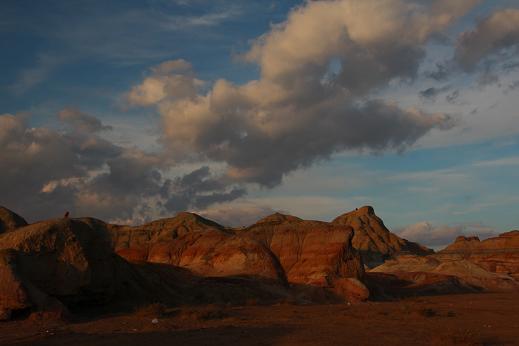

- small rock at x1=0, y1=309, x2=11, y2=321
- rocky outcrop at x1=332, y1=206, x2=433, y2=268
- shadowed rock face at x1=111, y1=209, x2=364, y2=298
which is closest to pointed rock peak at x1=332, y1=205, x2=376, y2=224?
rocky outcrop at x1=332, y1=206, x2=433, y2=268

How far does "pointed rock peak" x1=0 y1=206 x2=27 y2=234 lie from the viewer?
3654 cm

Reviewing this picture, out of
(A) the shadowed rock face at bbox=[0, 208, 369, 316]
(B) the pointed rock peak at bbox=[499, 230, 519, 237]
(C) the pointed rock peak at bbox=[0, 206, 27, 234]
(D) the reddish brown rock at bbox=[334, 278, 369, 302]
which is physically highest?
(B) the pointed rock peak at bbox=[499, 230, 519, 237]

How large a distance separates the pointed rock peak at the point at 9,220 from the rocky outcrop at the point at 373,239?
82551 mm

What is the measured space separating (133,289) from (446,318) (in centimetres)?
1344

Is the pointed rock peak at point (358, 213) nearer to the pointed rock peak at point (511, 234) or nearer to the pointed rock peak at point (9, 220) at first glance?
Answer: the pointed rock peak at point (511, 234)

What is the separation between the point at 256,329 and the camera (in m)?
17.1

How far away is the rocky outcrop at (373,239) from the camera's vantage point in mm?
119381

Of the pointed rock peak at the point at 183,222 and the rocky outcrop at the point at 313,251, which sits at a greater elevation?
the pointed rock peak at the point at 183,222

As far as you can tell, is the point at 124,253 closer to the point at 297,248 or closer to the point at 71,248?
the point at 297,248

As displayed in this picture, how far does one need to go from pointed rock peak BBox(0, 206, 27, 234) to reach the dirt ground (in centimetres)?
1833

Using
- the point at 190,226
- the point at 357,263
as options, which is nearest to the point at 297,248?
the point at 357,263

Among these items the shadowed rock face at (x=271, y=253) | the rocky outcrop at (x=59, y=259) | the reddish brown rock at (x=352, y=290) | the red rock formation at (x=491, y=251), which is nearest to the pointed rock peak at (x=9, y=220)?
the shadowed rock face at (x=271, y=253)

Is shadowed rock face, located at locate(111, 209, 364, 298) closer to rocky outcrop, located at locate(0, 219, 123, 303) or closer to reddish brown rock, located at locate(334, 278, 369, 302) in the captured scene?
reddish brown rock, located at locate(334, 278, 369, 302)

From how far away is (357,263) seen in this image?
136 ft
